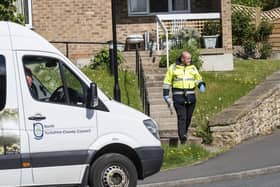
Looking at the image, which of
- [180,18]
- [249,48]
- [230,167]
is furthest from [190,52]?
[230,167]

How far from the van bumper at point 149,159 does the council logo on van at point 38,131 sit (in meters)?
1.41

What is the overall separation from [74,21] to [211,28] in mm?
4015

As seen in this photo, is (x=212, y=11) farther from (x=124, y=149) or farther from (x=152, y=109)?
(x=124, y=149)

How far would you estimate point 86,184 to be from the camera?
11.2 meters

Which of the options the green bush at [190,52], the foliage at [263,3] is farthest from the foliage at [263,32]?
the foliage at [263,3]

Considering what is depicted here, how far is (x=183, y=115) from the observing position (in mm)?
16047

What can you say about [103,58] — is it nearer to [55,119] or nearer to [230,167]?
[230,167]

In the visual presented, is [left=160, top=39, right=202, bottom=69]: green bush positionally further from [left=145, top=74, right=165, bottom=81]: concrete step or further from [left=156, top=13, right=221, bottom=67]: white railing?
[left=156, top=13, right=221, bottom=67]: white railing

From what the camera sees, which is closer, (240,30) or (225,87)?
(225,87)

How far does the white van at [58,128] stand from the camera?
420 inches

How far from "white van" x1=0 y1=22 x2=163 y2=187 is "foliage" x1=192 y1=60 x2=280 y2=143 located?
5685mm

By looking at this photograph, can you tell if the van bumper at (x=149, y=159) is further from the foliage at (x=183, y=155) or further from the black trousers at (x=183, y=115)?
the black trousers at (x=183, y=115)

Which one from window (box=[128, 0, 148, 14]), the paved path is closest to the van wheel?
the paved path

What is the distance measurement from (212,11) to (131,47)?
3061mm
